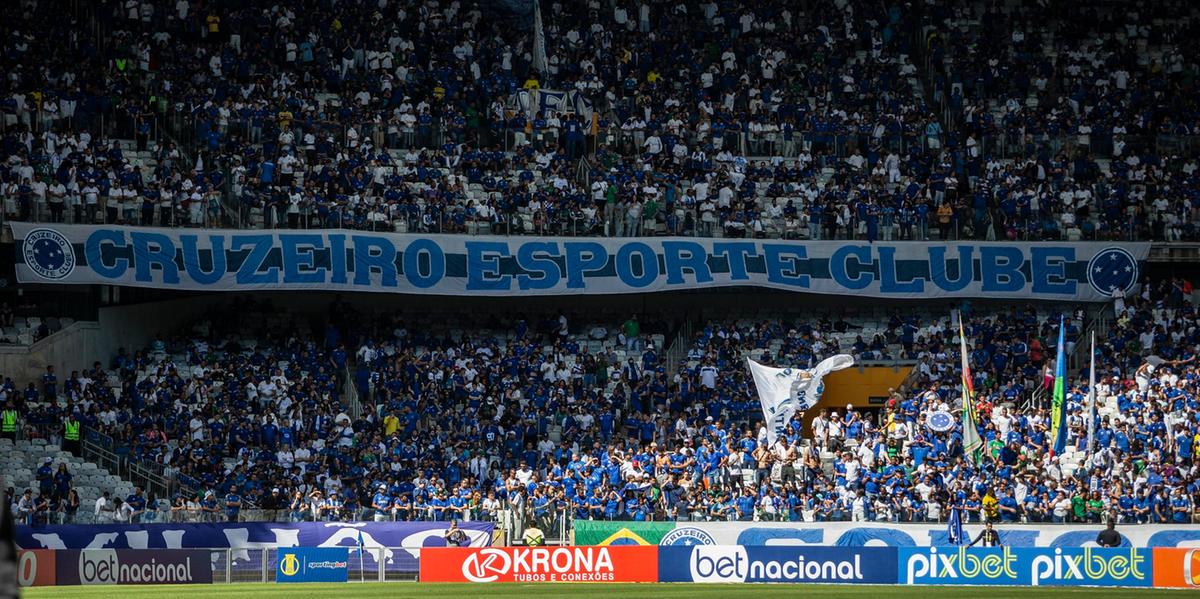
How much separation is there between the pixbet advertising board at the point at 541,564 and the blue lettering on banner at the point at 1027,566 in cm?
458

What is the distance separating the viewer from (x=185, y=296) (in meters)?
40.5

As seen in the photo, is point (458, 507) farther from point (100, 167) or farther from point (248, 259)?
point (100, 167)

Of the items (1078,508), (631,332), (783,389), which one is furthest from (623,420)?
(1078,508)

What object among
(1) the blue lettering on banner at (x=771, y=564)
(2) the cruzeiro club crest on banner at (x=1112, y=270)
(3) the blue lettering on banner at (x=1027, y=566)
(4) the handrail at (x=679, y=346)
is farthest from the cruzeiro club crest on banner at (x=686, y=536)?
(2) the cruzeiro club crest on banner at (x=1112, y=270)

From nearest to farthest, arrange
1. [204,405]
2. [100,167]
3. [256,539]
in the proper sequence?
[256,539] < [204,405] < [100,167]

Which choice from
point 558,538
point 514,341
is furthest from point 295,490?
point 514,341

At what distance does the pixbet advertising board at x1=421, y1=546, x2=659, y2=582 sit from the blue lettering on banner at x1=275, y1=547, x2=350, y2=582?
5.04 feet

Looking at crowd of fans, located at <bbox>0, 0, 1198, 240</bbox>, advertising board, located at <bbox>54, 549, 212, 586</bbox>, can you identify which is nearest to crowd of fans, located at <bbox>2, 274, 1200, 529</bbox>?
advertising board, located at <bbox>54, 549, 212, 586</bbox>

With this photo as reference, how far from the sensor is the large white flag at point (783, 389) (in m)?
36.0

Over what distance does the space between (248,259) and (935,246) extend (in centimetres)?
1744

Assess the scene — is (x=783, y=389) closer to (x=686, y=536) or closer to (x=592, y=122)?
(x=686, y=536)

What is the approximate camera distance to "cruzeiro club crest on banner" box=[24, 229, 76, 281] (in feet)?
119

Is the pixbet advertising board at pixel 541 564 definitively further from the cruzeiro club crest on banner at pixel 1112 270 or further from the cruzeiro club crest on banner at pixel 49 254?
the cruzeiro club crest on banner at pixel 1112 270

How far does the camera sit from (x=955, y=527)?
2939cm
